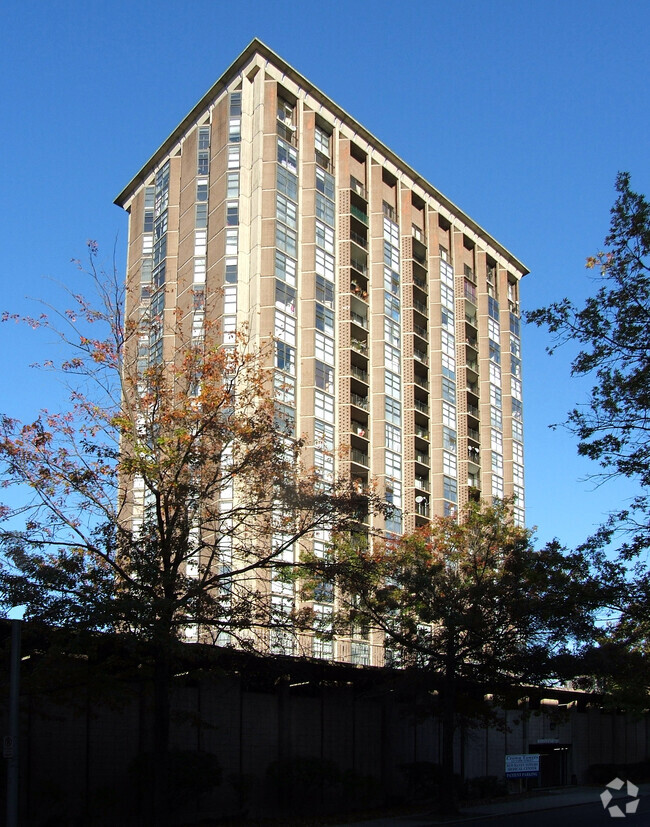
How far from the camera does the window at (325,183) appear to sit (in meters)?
70.6

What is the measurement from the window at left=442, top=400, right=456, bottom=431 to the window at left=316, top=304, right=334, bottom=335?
1514 centimetres

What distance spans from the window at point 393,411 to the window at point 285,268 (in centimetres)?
1228

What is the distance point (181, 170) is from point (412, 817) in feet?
176

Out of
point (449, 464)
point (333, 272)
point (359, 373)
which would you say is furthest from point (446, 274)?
point (359, 373)

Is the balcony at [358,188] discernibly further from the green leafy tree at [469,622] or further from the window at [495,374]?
the green leafy tree at [469,622]

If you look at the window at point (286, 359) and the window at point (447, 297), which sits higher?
the window at point (447, 297)

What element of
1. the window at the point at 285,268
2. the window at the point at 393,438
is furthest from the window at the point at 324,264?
the window at the point at 393,438

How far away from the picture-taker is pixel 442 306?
267 ft

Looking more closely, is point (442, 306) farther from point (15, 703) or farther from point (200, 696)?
point (15, 703)

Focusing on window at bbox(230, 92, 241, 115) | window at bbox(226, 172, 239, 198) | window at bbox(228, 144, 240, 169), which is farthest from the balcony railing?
window at bbox(230, 92, 241, 115)

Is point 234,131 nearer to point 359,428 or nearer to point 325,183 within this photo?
point 325,183

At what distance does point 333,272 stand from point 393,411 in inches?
464

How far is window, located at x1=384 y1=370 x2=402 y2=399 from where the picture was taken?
7194cm

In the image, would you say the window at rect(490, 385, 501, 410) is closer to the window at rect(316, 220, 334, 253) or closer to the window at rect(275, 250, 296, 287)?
the window at rect(316, 220, 334, 253)
